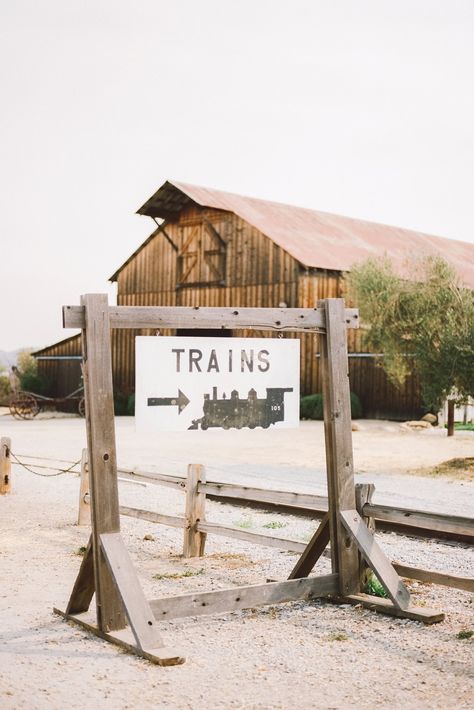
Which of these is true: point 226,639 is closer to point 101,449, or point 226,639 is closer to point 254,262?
point 101,449

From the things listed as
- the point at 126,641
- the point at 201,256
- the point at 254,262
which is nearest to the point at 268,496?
the point at 126,641

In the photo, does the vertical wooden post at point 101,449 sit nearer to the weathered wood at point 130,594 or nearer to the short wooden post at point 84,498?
the weathered wood at point 130,594

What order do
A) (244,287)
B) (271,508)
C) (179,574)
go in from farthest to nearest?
1. (244,287)
2. (271,508)
3. (179,574)

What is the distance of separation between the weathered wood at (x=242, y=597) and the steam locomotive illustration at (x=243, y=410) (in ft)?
3.79

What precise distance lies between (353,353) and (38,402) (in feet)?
41.4

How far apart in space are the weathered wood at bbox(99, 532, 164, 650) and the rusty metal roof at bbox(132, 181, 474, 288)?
2779 cm

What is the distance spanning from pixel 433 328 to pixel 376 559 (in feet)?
39.4

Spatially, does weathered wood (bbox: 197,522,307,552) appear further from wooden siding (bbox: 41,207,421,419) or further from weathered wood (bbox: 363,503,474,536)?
wooden siding (bbox: 41,207,421,419)

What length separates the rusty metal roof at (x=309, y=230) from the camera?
3522 centimetres

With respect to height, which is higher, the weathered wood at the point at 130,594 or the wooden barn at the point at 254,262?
the wooden barn at the point at 254,262

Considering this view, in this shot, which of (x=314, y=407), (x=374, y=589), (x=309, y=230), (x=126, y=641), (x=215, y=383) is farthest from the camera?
(x=309, y=230)

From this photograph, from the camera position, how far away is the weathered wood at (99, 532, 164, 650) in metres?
5.72

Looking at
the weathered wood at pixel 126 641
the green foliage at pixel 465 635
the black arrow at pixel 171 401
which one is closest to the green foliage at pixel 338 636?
the green foliage at pixel 465 635

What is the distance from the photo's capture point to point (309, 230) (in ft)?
125
